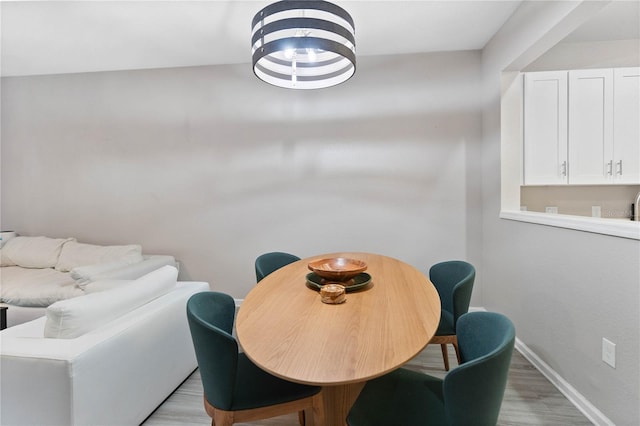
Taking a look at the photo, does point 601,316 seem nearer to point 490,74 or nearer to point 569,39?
point 490,74

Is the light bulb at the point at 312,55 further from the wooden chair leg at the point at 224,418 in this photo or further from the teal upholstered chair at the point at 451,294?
the wooden chair leg at the point at 224,418

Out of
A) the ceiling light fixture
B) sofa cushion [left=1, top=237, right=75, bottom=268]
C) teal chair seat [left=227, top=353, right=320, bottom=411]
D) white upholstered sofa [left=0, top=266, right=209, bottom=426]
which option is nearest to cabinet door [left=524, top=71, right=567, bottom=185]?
the ceiling light fixture

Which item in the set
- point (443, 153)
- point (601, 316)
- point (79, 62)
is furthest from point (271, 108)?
point (601, 316)

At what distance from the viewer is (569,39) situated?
2809 millimetres

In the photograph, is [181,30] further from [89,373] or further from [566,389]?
[566,389]

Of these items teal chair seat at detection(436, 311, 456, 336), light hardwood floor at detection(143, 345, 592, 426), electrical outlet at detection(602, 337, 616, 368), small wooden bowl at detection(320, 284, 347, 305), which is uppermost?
small wooden bowl at detection(320, 284, 347, 305)

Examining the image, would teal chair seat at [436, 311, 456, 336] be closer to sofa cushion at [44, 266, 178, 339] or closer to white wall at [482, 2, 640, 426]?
white wall at [482, 2, 640, 426]

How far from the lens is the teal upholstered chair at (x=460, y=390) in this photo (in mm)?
831

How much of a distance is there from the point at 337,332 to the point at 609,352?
Result: 1568 mm

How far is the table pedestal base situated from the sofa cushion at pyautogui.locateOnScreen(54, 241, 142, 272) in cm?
267

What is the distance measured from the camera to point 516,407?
1.73m

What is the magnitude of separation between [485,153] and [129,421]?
11.4 ft

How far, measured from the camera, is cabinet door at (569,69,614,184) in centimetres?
257

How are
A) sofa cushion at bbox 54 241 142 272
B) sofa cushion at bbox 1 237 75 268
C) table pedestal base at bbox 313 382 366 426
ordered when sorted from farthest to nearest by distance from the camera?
sofa cushion at bbox 1 237 75 268
sofa cushion at bbox 54 241 142 272
table pedestal base at bbox 313 382 366 426
